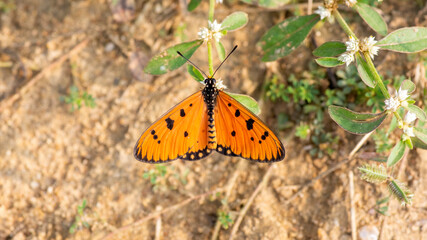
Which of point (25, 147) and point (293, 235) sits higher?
point (25, 147)

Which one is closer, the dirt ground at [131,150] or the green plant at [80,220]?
the dirt ground at [131,150]

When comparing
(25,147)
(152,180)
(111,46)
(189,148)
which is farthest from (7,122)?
(189,148)

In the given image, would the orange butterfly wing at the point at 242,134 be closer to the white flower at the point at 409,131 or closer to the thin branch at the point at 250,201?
the thin branch at the point at 250,201

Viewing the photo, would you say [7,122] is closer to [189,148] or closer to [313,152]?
[189,148]

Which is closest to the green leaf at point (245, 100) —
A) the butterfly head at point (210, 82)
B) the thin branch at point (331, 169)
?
the butterfly head at point (210, 82)

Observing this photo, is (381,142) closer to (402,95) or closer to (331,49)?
(402,95)
